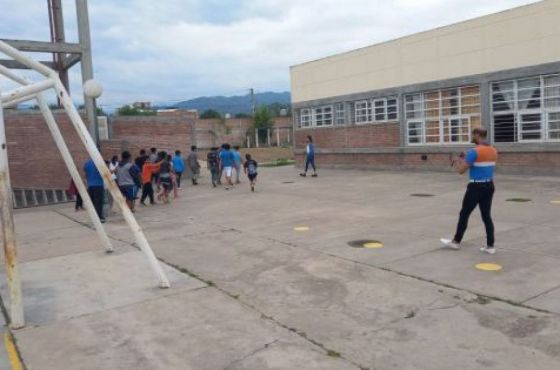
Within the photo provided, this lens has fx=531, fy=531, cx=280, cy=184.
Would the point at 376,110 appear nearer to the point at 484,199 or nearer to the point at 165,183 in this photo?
the point at 165,183

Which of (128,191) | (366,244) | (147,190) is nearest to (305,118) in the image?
(147,190)

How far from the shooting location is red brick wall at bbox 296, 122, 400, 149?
914 inches

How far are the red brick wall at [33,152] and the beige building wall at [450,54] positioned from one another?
1246 cm

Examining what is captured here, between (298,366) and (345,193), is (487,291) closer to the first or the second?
(298,366)

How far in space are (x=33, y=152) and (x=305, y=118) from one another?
45.3 feet

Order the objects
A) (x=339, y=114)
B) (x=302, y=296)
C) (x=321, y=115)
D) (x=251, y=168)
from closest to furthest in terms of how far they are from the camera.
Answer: (x=302, y=296), (x=251, y=168), (x=339, y=114), (x=321, y=115)

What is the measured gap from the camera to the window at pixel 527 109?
1712cm

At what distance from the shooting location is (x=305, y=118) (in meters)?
28.7

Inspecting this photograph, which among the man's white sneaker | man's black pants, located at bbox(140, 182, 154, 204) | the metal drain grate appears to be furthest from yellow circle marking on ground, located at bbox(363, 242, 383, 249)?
man's black pants, located at bbox(140, 182, 154, 204)

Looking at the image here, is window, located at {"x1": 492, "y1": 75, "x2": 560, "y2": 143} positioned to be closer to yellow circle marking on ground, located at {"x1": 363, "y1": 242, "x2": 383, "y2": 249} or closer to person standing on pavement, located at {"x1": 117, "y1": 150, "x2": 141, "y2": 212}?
yellow circle marking on ground, located at {"x1": 363, "y1": 242, "x2": 383, "y2": 249}

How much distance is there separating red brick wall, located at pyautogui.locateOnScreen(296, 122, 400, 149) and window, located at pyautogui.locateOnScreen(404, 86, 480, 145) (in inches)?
36.0

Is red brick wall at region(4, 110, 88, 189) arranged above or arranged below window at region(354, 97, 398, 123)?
below

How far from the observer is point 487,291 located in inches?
226

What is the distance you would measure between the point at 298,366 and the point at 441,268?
319 centimetres
